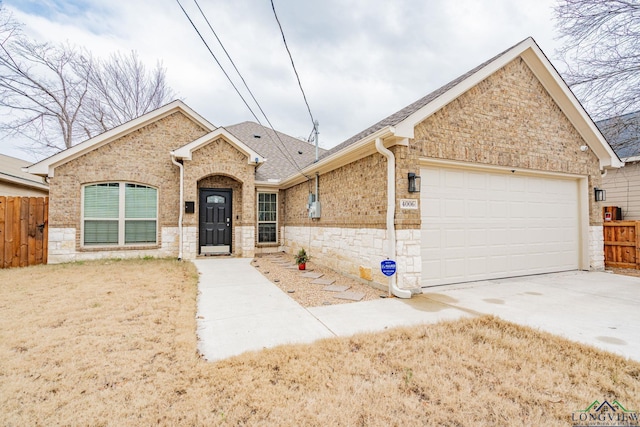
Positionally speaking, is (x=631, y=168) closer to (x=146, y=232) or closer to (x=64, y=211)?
A: (x=146, y=232)

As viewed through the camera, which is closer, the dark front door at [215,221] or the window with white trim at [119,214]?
the window with white trim at [119,214]

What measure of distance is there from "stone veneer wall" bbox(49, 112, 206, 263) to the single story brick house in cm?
3

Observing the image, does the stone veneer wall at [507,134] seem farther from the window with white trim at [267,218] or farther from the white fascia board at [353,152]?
the window with white trim at [267,218]

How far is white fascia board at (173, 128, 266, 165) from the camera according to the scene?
8.84 m

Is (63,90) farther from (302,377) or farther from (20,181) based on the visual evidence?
(302,377)

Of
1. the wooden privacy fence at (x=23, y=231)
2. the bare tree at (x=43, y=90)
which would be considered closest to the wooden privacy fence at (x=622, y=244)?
the wooden privacy fence at (x=23, y=231)

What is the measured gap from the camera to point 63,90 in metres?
14.9

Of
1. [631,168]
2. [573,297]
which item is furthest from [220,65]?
[631,168]

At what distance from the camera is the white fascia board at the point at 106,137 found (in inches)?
321

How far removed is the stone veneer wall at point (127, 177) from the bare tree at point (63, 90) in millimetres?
8506

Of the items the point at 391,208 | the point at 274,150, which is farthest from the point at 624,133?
the point at 274,150

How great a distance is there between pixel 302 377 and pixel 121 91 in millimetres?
20882

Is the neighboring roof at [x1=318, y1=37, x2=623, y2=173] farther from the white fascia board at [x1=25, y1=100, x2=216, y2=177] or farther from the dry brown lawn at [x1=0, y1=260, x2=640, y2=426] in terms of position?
the white fascia board at [x1=25, y1=100, x2=216, y2=177]

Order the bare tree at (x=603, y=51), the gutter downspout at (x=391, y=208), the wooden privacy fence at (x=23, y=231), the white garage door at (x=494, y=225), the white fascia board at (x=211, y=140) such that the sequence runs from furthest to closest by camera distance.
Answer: the white fascia board at (x=211, y=140)
the bare tree at (x=603, y=51)
the wooden privacy fence at (x=23, y=231)
the white garage door at (x=494, y=225)
the gutter downspout at (x=391, y=208)
